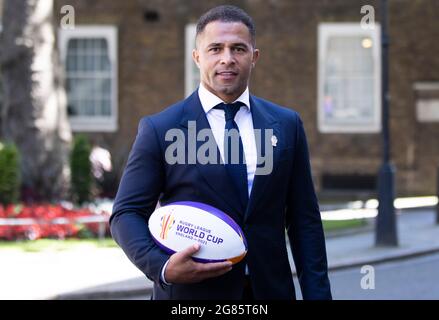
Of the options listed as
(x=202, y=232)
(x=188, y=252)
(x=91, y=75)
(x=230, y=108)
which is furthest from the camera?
(x=91, y=75)

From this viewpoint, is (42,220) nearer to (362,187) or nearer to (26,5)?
(26,5)

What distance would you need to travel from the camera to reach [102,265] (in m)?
13.1

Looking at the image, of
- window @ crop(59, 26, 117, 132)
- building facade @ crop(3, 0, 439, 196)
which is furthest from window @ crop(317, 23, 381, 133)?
window @ crop(59, 26, 117, 132)

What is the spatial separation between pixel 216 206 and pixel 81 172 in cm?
1458

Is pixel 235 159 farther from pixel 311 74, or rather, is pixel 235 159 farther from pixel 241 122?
pixel 311 74

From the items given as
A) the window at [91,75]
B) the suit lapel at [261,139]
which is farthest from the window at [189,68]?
the suit lapel at [261,139]

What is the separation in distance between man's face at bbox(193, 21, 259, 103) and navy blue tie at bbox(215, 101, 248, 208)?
0.11 metres

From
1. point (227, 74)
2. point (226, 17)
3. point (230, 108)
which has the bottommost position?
point (230, 108)

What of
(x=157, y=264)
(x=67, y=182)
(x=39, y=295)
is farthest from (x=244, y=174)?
(x=67, y=182)

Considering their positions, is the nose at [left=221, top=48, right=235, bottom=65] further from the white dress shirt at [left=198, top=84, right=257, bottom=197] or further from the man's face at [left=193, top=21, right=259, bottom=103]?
the white dress shirt at [left=198, top=84, right=257, bottom=197]

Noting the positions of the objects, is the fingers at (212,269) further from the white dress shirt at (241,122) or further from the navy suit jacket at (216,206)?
the white dress shirt at (241,122)

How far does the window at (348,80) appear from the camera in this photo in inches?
963

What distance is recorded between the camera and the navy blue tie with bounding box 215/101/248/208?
3738 millimetres

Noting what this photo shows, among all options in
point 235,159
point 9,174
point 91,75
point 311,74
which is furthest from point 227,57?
point 91,75
